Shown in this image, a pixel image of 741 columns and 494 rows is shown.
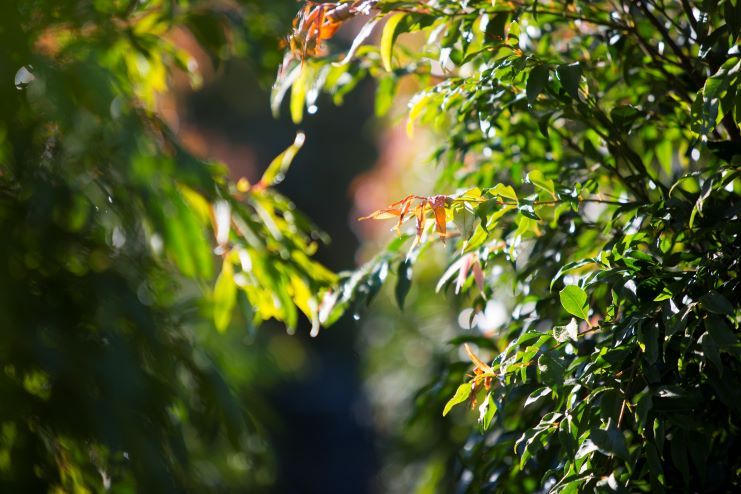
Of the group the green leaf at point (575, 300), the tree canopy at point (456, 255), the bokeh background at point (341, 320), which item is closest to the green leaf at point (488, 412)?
the tree canopy at point (456, 255)

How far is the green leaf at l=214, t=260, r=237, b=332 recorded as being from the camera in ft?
3.83

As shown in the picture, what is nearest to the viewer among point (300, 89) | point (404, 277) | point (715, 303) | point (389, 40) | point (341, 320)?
point (715, 303)

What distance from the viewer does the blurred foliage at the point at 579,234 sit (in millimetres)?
769

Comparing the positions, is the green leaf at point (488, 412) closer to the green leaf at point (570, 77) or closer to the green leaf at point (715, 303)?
the green leaf at point (715, 303)

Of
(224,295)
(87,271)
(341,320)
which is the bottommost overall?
(341,320)

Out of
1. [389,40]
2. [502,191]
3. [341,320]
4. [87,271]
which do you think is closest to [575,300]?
[502,191]

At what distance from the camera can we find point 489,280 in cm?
115

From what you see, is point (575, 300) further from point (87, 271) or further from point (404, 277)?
point (87, 271)

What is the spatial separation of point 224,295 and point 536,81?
604 millimetres

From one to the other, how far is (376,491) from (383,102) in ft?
16.1

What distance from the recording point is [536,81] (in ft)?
2.74

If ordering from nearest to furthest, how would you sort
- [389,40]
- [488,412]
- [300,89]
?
[488,412], [389,40], [300,89]

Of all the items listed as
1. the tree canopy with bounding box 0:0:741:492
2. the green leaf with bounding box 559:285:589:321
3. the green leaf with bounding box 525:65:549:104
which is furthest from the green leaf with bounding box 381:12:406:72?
the green leaf with bounding box 559:285:589:321

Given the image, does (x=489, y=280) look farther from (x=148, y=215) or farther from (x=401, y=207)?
(x=148, y=215)
